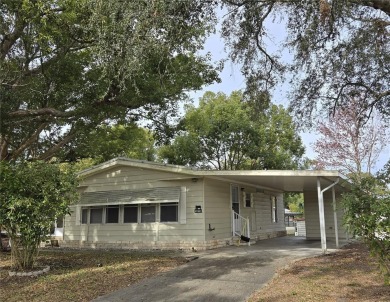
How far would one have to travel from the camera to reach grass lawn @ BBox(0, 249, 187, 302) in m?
6.41

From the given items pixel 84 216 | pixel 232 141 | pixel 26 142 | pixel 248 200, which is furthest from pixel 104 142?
pixel 232 141

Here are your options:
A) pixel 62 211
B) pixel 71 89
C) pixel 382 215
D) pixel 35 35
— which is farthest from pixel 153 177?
pixel 382 215

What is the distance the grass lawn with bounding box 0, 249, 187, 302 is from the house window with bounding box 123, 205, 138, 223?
2830mm

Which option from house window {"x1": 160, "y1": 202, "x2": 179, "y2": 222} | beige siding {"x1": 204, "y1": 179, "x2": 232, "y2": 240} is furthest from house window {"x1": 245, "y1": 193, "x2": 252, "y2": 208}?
house window {"x1": 160, "y1": 202, "x2": 179, "y2": 222}

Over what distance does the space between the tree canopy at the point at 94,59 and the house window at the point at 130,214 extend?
338 centimetres

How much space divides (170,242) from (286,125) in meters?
15.6

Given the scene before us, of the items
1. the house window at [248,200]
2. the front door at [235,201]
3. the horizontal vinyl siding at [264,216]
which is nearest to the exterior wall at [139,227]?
the front door at [235,201]

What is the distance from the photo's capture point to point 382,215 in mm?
5039

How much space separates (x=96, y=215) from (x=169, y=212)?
3.46m

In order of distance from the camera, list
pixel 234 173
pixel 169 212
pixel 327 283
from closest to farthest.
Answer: pixel 327 283 < pixel 234 173 < pixel 169 212

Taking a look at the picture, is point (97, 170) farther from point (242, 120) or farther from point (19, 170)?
point (242, 120)

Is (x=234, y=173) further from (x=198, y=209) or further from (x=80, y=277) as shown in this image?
(x=80, y=277)

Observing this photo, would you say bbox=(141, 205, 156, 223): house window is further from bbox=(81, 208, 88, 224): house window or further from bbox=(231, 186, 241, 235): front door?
bbox=(231, 186, 241, 235): front door

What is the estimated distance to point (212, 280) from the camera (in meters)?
7.14
